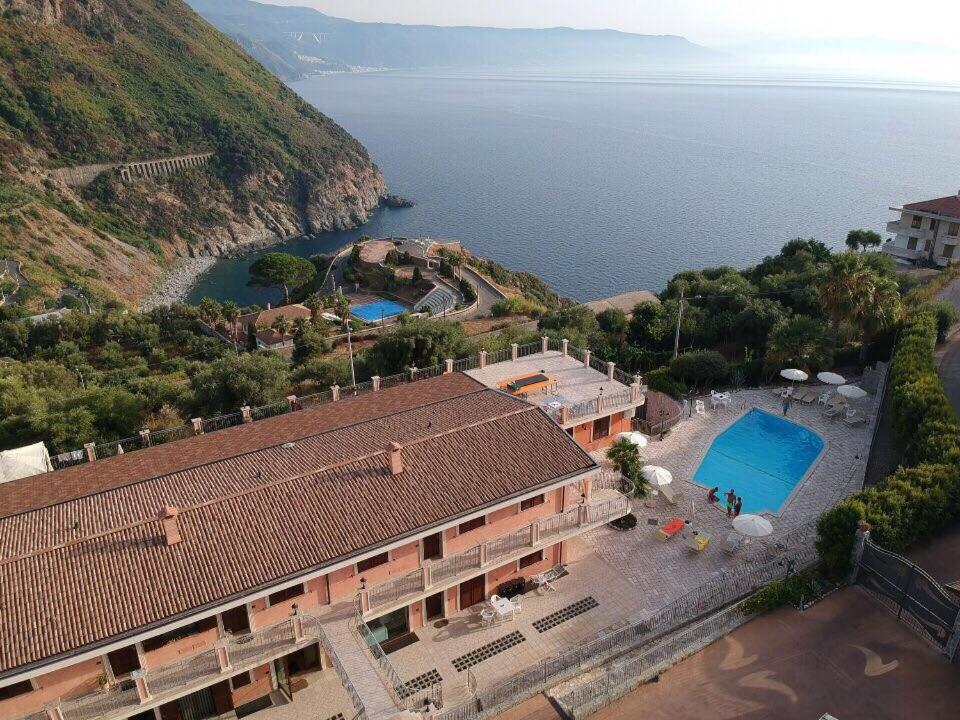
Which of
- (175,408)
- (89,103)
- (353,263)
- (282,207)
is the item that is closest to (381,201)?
(282,207)

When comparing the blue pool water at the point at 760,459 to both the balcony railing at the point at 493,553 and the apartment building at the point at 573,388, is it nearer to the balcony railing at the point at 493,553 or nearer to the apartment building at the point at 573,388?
the apartment building at the point at 573,388

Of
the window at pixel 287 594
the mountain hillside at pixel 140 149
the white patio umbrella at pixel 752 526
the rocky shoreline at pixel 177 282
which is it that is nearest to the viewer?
the window at pixel 287 594

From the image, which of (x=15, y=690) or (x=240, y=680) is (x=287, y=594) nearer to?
(x=240, y=680)

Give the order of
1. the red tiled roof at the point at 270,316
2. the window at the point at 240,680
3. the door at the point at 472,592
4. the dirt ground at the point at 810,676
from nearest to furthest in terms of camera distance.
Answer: the dirt ground at the point at 810,676 → the window at the point at 240,680 → the door at the point at 472,592 → the red tiled roof at the point at 270,316

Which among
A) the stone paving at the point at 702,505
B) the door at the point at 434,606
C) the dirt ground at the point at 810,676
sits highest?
the dirt ground at the point at 810,676

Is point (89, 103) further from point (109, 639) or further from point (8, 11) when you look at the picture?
point (109, 639)

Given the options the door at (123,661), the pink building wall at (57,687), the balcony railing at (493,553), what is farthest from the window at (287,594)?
the pink building wall at (57,687)

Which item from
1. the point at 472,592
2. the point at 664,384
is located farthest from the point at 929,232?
the point at 472,592

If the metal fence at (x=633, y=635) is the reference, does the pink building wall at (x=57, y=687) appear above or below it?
above
